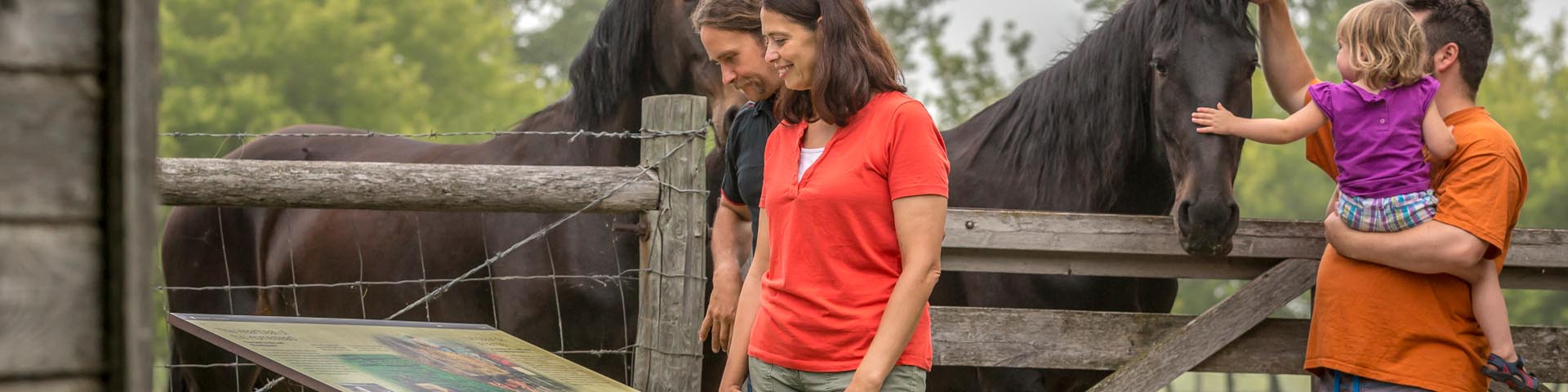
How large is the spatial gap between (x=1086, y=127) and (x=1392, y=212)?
1.21 m


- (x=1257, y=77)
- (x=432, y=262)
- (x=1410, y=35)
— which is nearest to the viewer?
(x=1410, y=35)

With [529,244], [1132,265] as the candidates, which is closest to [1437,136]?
[1132,265]

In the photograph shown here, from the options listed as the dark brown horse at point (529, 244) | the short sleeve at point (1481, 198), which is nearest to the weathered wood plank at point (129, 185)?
the dark brown horse at point (529, 244)

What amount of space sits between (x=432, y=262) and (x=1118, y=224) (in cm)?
243

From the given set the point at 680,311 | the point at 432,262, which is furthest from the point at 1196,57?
the point at 432,262

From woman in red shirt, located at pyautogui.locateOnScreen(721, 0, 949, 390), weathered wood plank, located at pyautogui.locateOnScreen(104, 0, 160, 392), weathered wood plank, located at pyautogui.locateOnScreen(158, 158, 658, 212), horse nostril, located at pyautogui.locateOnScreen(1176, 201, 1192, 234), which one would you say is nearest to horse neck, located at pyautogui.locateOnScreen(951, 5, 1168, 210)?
horse nostril, located at pyautogui.locateOnScreen(1176, 201, 1192, 234)

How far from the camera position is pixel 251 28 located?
59.4ft

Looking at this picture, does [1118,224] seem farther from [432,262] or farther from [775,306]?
[432,262]

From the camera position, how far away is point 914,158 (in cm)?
217

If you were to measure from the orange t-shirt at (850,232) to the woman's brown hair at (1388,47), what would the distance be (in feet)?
3.93

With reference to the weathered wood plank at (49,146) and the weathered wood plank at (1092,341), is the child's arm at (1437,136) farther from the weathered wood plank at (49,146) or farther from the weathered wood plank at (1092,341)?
the weathered wood plank at (49,146)

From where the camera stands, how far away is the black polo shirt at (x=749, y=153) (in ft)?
8.84

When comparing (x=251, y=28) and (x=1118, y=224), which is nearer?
(x=1118, y=224)

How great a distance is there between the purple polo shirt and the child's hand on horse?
37 cm
